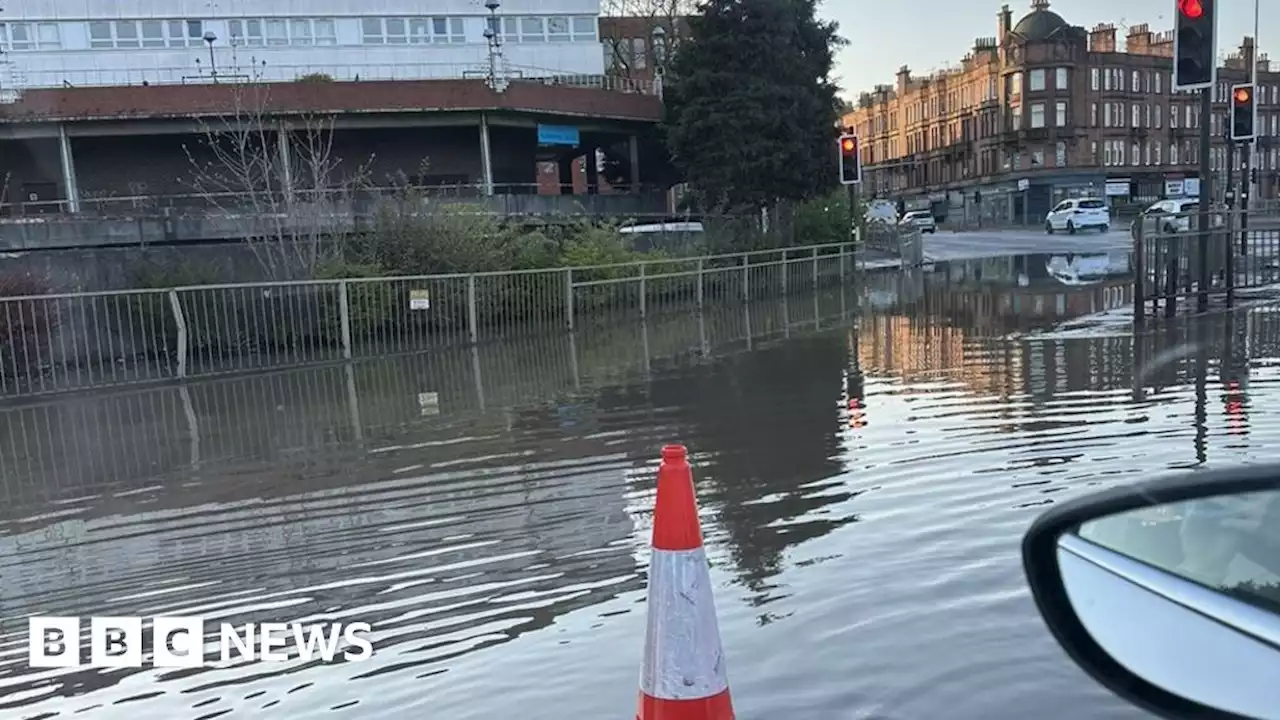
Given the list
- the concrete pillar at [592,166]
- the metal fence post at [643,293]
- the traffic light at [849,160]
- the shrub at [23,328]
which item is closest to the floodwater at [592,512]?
the shrub at [23,328]

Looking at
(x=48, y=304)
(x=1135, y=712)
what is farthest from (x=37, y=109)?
(x=1135, y=712)

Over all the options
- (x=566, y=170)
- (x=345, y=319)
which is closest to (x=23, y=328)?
(x=345, y=319)

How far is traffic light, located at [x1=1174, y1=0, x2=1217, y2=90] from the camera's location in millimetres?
12523

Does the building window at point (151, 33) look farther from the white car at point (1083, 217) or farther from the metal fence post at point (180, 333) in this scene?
the white car at point (1083, 217)

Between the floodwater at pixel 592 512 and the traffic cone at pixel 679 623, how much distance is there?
30.9 inches

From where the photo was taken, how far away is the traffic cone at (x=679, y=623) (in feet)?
10.2

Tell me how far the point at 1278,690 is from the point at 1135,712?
2263mm

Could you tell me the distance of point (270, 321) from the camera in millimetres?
15070

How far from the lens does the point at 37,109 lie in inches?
1406

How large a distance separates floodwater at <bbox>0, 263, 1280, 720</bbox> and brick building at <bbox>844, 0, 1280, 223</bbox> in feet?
229

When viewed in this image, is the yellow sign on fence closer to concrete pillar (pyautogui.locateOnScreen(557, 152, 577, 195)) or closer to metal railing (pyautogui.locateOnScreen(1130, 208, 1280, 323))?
metal railing (pyautogui.locateOnScreen(1130, 208, 1280, 323))

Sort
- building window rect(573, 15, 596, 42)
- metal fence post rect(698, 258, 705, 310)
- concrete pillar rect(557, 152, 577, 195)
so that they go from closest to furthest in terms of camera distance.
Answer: metal fence post rect(698, 258, 705, 310), building window rect(573, 15, 596, 42), concrete pillar rect(557, 152, 577, 195)

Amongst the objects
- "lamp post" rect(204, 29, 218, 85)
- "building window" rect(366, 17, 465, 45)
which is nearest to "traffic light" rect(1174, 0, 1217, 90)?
"lamp post" rect(204, 29, 218, 85)

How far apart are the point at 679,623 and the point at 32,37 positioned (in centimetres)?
5346
